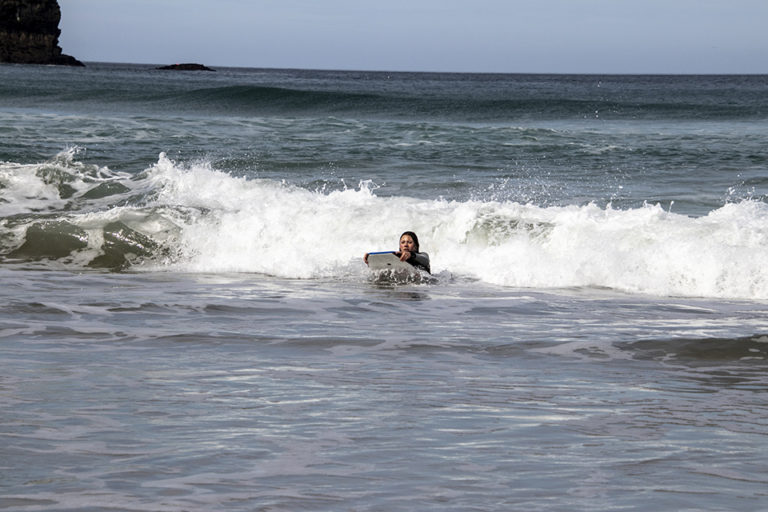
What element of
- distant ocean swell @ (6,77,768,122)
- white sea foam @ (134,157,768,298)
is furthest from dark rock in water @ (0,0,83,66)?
white sea foam @ (134,157,768,298)

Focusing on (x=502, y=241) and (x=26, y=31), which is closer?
(x=502, y=241)

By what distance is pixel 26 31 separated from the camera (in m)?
119

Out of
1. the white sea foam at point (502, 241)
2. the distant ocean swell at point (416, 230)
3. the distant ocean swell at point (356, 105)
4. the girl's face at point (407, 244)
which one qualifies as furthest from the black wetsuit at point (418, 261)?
the distant ocean swell at point (356, 105)

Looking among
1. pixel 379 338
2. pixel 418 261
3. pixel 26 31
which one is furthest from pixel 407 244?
pixel 26 31

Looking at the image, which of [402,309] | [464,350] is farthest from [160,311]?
[464,350]

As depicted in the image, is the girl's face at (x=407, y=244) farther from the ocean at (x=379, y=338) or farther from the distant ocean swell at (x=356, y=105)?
the distant ocean swell at (x=356, y=105)

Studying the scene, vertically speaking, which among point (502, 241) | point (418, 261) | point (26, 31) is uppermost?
point (26, 31)

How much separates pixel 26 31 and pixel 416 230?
11535 cm

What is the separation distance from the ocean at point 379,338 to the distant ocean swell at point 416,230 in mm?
42

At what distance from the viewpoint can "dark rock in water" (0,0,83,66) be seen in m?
118

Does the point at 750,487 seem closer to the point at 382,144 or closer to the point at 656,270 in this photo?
the point at 656,270

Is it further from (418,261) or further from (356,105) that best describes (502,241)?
(356,105)

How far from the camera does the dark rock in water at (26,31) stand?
118250mm

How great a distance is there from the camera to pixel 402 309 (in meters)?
9.30
